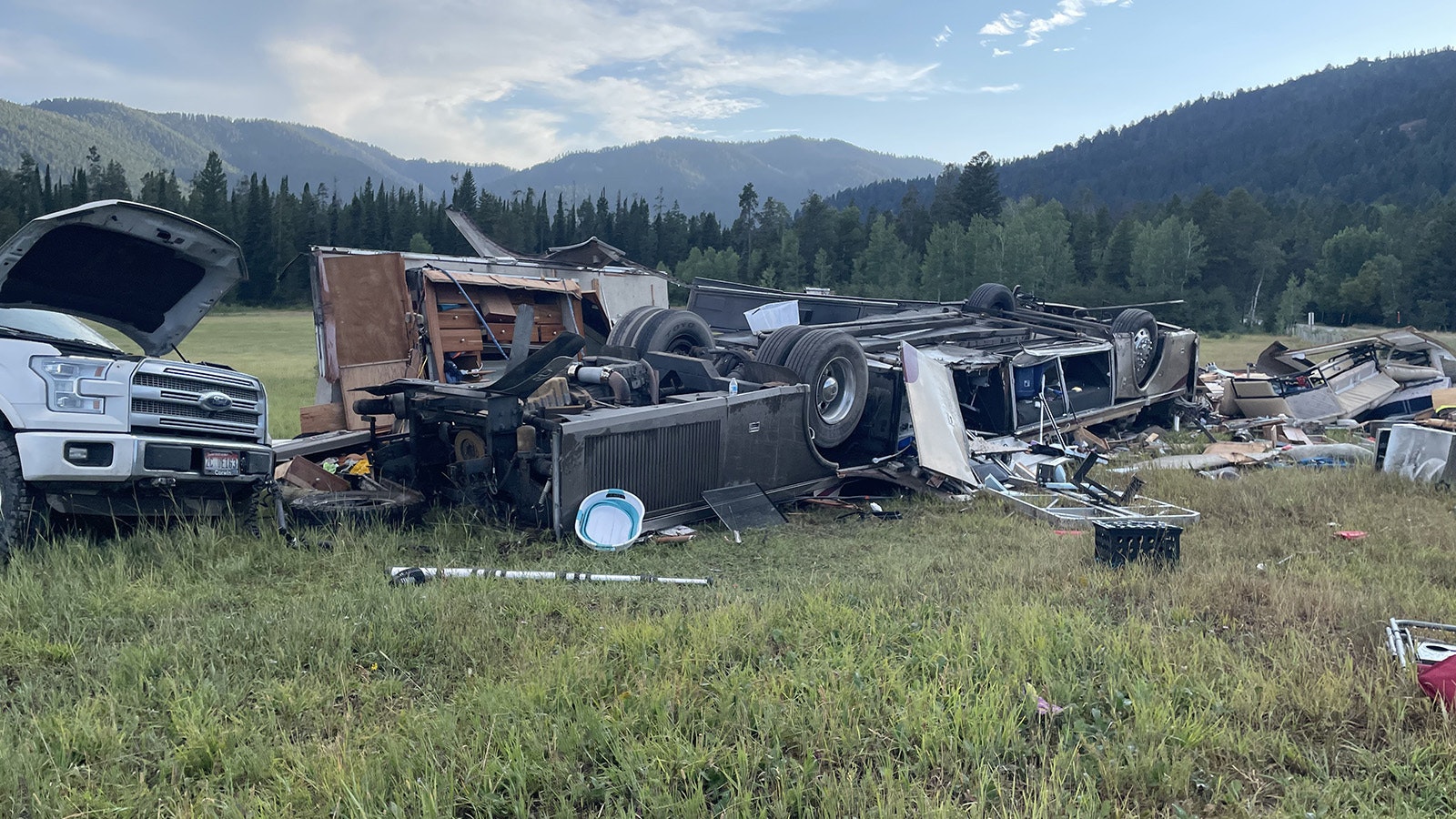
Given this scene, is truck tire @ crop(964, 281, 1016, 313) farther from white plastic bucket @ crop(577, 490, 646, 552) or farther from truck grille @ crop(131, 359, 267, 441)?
truck grille @ crop(131, 359, 267, 441)

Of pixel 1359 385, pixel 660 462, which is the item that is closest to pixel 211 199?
pixel 660 462

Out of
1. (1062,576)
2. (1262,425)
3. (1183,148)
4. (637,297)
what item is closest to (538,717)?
(1062,576)

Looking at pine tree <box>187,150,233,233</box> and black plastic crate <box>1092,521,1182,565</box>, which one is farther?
pine tree <box>187,150,233,233</box>

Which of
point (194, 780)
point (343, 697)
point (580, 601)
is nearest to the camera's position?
point (194, 780)

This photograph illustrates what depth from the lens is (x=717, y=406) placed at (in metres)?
6.48

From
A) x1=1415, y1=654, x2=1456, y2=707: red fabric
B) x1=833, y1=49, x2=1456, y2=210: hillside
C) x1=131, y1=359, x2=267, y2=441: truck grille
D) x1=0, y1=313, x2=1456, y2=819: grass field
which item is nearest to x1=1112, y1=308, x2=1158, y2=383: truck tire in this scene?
x1=0, y1=313, x2=1456, y2=819: grass field

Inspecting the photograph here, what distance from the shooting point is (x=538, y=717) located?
2734mm

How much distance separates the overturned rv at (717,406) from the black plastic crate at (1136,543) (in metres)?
2.73

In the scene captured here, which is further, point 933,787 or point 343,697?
point 343,697

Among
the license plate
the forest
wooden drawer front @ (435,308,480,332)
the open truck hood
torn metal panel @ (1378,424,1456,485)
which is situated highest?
the forest

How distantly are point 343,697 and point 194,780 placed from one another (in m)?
0.59

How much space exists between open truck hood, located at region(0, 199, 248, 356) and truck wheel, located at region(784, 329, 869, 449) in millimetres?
4236

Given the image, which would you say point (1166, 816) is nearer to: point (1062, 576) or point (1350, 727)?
point (1350, 727)

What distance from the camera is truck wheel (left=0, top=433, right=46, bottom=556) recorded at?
439 cm
